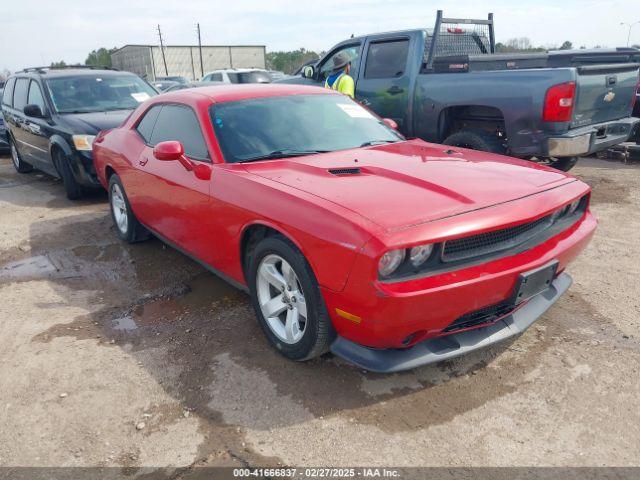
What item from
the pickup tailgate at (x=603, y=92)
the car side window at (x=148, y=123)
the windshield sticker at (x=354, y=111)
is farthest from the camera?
the pickup tailgate at (x=603, y=92)

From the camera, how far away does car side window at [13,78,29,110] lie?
7871mm

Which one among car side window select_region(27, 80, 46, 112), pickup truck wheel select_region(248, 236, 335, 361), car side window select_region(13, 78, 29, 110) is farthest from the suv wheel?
pickup truck wheel select_region(248, 236, 335, 361)

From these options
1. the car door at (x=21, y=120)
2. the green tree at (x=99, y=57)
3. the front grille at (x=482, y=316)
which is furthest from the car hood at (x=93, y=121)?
the green tree at (x=99, y=57)

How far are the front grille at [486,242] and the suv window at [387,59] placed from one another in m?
4.48

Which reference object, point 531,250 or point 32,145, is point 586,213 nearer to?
point 531,250

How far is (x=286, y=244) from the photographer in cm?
273

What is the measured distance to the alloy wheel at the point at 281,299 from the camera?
9.33 ft

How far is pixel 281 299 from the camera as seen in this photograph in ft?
9.77

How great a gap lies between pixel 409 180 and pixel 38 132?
645 centimetres

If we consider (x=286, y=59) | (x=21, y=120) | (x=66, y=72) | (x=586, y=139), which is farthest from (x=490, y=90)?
(x=286, y=59)

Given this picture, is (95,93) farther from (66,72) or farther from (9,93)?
(9,93)

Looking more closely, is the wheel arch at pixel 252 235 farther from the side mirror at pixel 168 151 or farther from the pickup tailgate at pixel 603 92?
the pickup tailgate at pixel 603 92

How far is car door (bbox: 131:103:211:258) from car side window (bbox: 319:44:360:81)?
3.65 m

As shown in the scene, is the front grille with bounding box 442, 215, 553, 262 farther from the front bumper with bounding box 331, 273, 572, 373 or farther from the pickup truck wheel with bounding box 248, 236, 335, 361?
the pickup truck wheel with bounding box 248, 236, 335, 361
